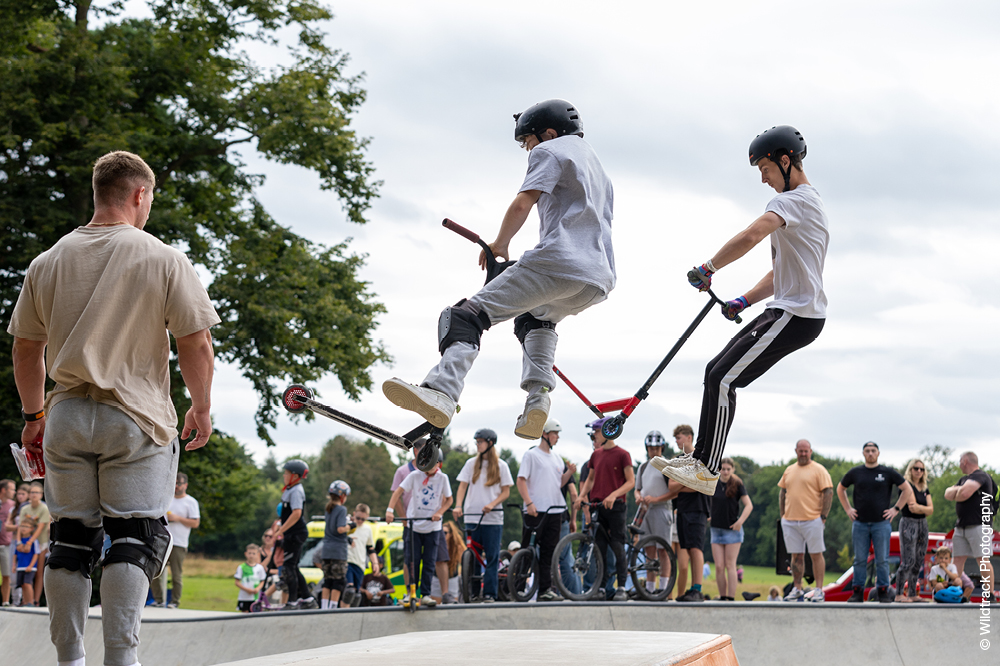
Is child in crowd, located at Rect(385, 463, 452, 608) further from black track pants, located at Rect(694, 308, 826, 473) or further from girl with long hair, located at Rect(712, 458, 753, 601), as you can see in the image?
black track pants, located at Rect(694, 308, 826, 473)

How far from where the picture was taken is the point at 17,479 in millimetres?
19672

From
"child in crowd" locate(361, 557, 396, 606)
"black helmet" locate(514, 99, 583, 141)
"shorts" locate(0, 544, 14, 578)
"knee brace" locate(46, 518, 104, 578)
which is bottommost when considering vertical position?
"child in crowd" locate(361, 557, 396, 606)

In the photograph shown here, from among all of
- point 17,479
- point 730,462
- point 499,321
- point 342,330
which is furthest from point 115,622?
point 17,479

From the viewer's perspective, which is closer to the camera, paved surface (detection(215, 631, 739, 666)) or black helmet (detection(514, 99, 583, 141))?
paved surface (detection(215, 631, 739, 666))

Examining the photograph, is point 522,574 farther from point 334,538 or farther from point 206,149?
point 206,149

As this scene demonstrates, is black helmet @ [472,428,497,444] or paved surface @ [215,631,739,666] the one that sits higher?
black helmet @ [472,428,497,444]

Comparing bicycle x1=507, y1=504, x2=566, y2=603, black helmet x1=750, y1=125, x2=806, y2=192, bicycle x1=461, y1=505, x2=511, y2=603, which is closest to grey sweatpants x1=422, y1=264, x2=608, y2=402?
black helmet x1=750, y1=125, x2=806, y2=192

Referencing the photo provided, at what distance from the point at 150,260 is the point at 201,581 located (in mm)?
74550

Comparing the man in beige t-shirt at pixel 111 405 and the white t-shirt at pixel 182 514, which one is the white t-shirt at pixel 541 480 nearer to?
the white t-shirt at pixel 182 514

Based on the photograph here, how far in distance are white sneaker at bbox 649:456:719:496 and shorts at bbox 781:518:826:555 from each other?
5.36m

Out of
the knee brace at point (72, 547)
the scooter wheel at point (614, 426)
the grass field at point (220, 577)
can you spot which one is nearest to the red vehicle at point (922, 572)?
the scooter wheel at point (614, 426)

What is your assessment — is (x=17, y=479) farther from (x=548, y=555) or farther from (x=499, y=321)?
(x=499, y=321)

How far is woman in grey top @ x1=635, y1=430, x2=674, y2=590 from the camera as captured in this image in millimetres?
10672

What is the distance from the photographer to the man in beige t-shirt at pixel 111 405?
361 cm
